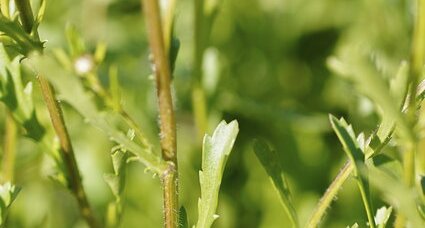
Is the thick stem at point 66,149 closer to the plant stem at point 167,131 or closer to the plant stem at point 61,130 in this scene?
the plant stem at point 61,130

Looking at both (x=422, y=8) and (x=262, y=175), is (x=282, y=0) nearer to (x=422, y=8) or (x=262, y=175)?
(x=262, y=175)

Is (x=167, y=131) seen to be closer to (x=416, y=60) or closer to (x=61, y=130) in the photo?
(x=61, y=130)

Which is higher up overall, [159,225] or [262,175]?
[262,175]

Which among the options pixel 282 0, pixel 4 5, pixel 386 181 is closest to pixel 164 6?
pixel 4 5

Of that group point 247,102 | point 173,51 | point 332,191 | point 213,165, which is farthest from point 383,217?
point 247,102

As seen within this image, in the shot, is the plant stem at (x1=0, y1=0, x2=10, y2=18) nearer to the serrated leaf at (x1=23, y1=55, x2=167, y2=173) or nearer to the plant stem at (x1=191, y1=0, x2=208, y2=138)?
the serrated leaf at (x1=23, y1=55, x2=167, y2=173)

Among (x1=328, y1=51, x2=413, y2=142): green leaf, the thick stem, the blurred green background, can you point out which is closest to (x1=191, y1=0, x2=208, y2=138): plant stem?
the blurred green background
